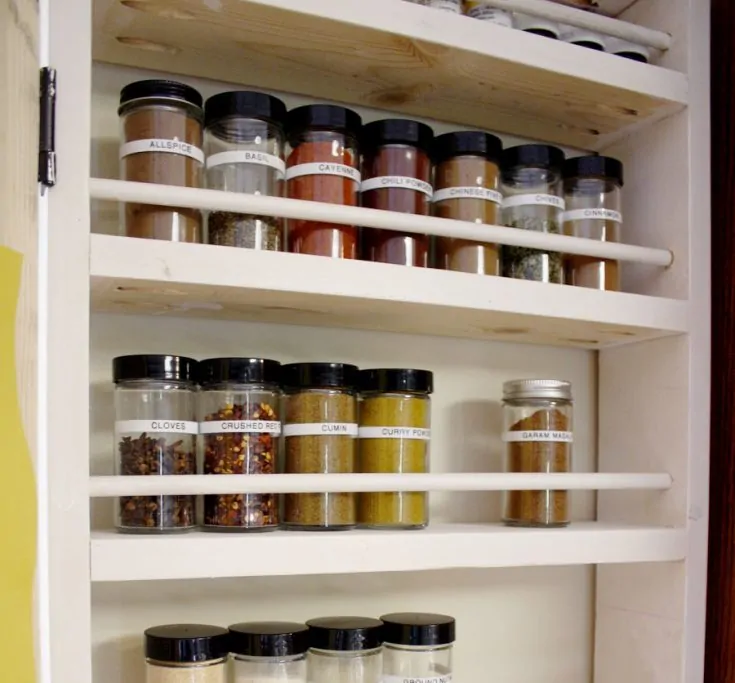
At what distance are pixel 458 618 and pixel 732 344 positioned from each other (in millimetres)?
478

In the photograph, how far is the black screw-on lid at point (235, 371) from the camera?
89 cm

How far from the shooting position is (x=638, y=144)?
1151mm

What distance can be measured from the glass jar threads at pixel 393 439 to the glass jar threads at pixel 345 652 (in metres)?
0.11

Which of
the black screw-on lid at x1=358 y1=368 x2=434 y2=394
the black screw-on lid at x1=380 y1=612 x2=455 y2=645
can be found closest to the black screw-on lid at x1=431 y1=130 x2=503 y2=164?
the black screw-on lid at x1=358 y1=368 x2=434 y2=394

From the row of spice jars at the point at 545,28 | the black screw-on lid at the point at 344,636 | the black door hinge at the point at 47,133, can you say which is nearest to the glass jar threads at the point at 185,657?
the black screw-on lid at the point at 344,636

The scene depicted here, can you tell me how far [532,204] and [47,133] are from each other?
0.54 metres

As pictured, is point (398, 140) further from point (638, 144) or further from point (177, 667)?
point (177, 667)

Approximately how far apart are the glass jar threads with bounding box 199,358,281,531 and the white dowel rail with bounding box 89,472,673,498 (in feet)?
0.18

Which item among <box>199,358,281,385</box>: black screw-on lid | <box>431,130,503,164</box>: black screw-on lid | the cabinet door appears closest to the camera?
the cabinet door

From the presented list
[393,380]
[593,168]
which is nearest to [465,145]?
[593,168]

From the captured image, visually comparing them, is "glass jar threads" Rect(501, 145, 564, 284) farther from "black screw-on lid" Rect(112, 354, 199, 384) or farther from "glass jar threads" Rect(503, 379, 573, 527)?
"black screw-on lid" Rect(112, 354, 199, 384)

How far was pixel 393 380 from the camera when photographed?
0.95 m

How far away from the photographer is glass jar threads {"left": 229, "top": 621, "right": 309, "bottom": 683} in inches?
34.9

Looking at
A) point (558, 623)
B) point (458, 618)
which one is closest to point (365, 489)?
point (458, 618)
